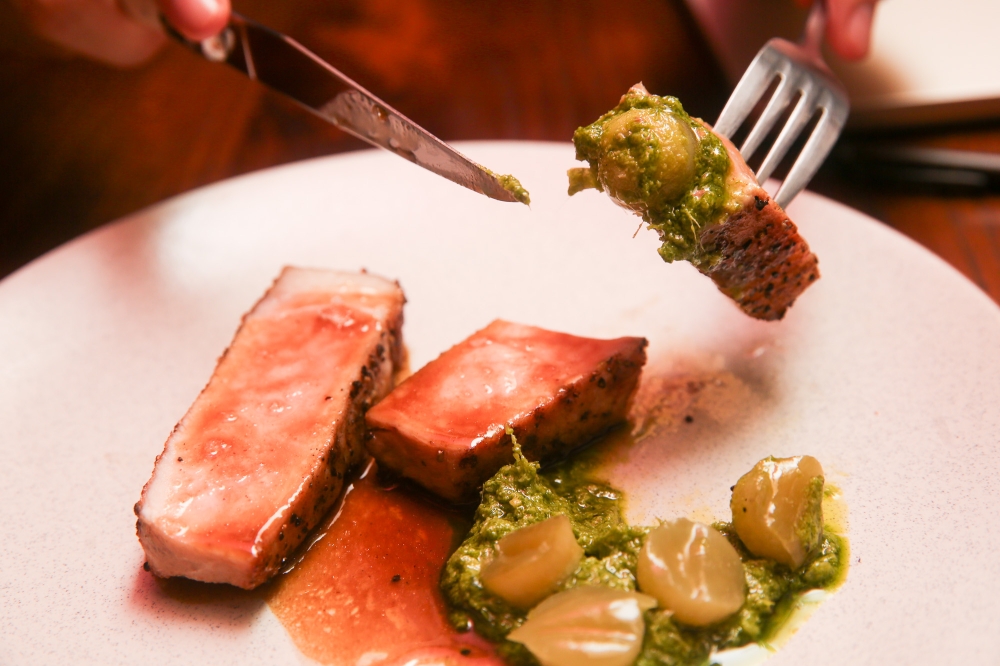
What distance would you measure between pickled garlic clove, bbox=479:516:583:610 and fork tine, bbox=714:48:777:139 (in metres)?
1.33

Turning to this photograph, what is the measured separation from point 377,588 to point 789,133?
6.05ft

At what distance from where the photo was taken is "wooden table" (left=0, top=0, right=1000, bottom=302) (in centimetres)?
350

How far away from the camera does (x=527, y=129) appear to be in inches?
155

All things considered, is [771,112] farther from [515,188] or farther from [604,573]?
[604,573]

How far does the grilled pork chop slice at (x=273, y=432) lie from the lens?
1917mm

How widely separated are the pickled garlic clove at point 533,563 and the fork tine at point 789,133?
49.4 inches

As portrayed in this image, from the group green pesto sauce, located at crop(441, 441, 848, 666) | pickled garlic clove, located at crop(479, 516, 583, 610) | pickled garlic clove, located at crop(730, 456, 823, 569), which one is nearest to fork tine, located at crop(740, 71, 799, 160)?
pickled garlic clove, located at crop(730, 456, 823, 569)

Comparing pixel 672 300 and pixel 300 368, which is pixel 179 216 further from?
pixel 672 300

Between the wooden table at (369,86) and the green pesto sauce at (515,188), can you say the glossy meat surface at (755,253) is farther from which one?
the wooden table at (369,86)

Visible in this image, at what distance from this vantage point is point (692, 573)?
172 centimetres

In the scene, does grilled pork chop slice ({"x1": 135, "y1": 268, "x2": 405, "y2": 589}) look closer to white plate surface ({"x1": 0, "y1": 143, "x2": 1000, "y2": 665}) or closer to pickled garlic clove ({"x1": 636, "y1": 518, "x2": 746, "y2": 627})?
white plate surface ({"x1": 0, "y1": 143, "x2": 1000, "y2": 665})

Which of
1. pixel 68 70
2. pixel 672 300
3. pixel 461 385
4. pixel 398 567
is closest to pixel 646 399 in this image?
pixel 672 300

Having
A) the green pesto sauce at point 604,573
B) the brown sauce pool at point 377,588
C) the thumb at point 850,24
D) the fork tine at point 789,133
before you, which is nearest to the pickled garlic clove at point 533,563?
the green pesto sauce at point 604,573

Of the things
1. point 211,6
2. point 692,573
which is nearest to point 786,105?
point 692,573
